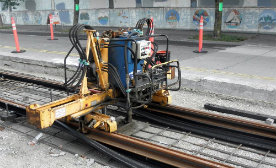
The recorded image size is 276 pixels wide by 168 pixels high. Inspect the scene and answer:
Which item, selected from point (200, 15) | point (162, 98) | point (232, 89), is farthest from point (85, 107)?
point (200, 15)

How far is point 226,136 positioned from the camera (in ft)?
17.3

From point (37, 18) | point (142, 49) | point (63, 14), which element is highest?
point (63, 14)

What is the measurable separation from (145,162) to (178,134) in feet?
3.71

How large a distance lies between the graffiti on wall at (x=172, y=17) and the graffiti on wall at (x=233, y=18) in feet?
11.4

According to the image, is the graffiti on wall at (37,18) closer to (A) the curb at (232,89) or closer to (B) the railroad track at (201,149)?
(A) the curb at (232,89)

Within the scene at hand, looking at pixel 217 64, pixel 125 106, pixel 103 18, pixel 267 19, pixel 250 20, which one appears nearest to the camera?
pixel 125 106

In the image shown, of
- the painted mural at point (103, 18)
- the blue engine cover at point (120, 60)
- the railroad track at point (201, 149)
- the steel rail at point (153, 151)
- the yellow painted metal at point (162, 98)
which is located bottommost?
the railroad track at point (201, 149)

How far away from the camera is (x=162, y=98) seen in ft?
20.3

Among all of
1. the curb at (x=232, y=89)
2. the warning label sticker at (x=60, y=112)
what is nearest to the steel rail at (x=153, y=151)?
the warning label sticker at (x=60, y=112)

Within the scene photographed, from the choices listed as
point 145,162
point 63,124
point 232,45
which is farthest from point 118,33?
point 232,45

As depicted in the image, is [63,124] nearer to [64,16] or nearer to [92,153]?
[92,153]

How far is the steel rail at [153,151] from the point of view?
13.3 feet

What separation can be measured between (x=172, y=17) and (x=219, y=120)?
16.3 meters

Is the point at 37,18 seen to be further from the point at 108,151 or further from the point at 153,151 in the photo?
the point at 153,151
